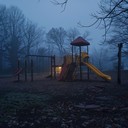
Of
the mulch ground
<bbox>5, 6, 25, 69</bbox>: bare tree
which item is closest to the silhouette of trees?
<bbox>5, 6, 25, 69</bbox>: bare tree

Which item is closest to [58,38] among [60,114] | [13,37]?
[13,37]

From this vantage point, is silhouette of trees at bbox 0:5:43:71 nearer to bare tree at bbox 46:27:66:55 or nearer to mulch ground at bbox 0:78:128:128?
bare tree at bbox 46:27:66:55

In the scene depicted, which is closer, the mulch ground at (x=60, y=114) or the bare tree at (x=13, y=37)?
the mulch ground at (x=60, y=114)

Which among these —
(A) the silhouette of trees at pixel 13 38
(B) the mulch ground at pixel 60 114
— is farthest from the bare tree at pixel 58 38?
(B) the mulch ground at pixel 60 114

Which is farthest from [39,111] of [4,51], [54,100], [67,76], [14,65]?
[4,51]

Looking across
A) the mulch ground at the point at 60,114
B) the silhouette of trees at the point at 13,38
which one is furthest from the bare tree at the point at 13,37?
the mulch ground at the point at 60,114

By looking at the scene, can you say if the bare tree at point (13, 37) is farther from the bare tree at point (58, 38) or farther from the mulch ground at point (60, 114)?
the mulch ground at point (60, 114)

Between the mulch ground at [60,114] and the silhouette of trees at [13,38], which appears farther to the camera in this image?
the silhouette of trees at [13,38]

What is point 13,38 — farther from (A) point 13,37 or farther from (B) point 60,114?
(B) point 60,114

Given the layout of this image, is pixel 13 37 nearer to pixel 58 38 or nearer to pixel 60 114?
pixel 58 38

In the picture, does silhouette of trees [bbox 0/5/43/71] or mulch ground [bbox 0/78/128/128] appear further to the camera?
silhouette of trees [bbox 0/5/43/71]

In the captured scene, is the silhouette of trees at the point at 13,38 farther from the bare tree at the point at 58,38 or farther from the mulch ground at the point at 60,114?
the mulch ground at the point at 60,114

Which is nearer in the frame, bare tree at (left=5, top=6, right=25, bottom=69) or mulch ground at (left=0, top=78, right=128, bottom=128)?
mulch ground at (left=0, top=78, right=128, bottom=128)

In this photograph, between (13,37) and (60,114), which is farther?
(13,37)
